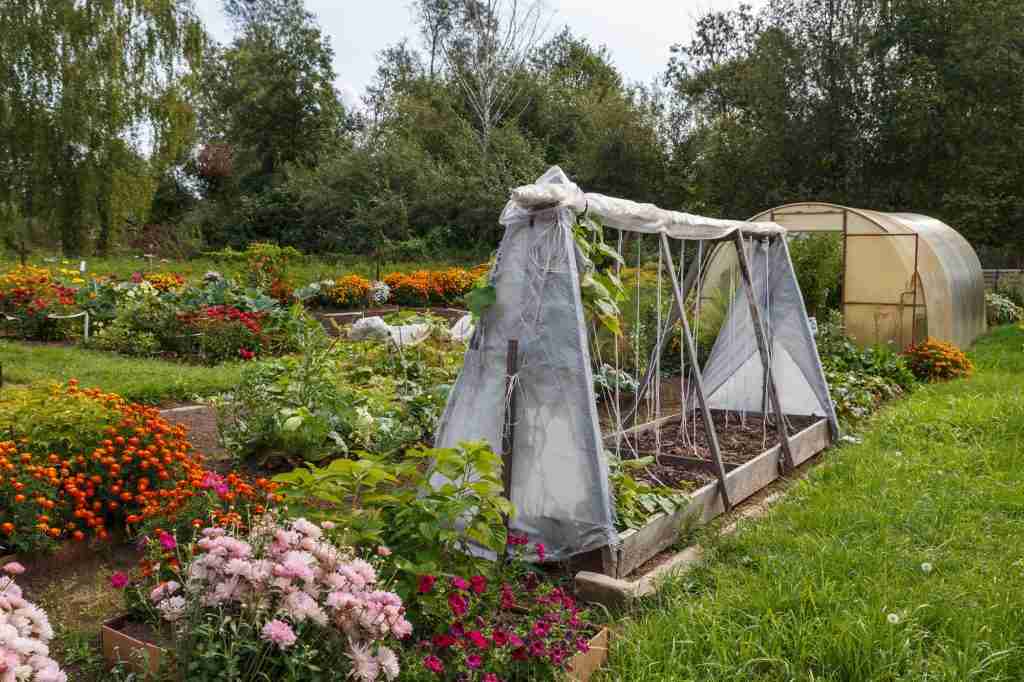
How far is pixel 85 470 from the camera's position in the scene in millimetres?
3713

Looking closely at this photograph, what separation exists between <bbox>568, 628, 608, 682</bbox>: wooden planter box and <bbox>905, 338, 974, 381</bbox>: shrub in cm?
751

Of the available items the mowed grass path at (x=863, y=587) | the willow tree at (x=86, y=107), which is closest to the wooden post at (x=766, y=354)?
the mowed grass path at (x=863, y=587)

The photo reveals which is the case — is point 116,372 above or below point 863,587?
above

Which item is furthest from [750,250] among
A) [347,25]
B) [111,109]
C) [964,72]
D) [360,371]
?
[347,25]

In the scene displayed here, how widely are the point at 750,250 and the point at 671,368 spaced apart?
3.52m

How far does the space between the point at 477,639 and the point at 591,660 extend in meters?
0.62

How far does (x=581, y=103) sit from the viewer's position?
25.7m

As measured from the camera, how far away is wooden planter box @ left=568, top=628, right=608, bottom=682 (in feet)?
8.89

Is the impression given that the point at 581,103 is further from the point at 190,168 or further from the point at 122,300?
the point at 122,300

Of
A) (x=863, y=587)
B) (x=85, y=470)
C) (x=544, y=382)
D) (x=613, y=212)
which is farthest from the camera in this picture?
(x=613, y=212)

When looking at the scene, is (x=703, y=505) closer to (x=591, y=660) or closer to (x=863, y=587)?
(x=863, y=587)

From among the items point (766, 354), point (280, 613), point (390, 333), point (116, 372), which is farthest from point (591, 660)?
point (116, 372)

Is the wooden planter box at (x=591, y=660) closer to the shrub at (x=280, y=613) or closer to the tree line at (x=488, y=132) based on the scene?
the shrub at (x=280, y=613)

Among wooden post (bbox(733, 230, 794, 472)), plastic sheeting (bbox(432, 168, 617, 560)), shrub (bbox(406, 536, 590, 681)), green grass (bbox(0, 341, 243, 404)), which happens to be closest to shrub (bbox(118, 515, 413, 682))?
shrub (bbox(406, 536, 590, 681))
